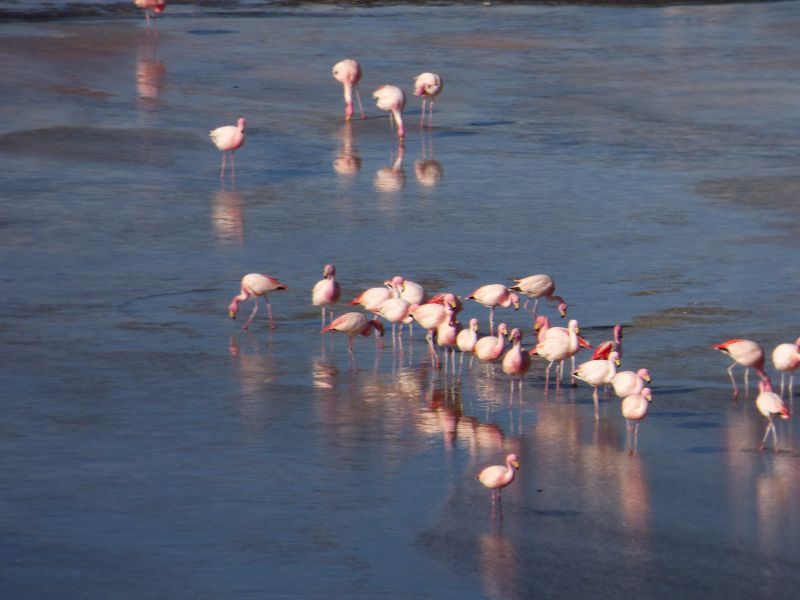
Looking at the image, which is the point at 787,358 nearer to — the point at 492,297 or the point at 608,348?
the point at 608,348

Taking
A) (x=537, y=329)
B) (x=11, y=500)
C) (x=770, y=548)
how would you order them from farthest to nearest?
(x=537, y=329), (x=11, y=500), (x=770, y=548)

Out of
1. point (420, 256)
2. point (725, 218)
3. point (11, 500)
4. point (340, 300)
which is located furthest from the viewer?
point (725, 218)

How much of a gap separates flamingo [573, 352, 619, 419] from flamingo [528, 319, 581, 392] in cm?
41

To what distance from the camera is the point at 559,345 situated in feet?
42.4

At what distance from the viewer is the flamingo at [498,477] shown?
34.1 feet

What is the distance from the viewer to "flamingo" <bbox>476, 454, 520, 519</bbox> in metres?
10.4

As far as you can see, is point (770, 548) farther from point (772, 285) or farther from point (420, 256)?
point (420, 256)

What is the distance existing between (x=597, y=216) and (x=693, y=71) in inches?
423

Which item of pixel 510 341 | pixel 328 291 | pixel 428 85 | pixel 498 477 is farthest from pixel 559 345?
pixel 428 85

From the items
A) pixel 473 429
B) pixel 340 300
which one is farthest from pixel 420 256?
pixel 473 429

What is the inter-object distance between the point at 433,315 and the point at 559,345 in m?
1.10

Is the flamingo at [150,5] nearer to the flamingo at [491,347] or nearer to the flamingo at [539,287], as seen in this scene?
the flamingo at [539,287]

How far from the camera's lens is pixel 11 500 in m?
10.6

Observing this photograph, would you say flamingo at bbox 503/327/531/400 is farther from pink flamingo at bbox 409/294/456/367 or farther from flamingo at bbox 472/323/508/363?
pink flamingo at bbox 409/294/456/367
